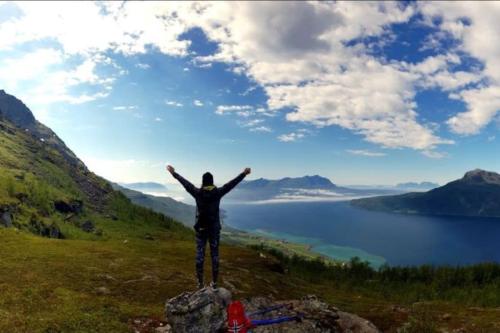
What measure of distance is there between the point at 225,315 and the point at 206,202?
5108 millimetres

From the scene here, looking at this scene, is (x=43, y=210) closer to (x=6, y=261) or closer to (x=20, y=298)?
(x=6, y=261)

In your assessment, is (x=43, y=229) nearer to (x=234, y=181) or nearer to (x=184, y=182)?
(x=184, y=182)

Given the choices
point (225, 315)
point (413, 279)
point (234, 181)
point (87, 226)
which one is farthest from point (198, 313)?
point (413, 279)

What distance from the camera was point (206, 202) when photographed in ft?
61.5

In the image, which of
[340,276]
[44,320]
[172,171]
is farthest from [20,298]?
[340,276]

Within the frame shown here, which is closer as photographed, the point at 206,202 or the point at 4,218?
the point at 206,202

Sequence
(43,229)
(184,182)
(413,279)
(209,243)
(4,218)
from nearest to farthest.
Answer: (184,182)
(209,243)
(4,218)
(43,229)
(413,279)

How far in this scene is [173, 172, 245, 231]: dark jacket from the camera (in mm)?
18688

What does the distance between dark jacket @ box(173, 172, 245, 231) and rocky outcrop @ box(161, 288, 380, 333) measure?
9.91ft

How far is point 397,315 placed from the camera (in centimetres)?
3131

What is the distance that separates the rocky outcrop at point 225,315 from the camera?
17.2 metres

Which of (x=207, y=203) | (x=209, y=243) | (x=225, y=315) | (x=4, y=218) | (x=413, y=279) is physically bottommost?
(x=413, y=279)

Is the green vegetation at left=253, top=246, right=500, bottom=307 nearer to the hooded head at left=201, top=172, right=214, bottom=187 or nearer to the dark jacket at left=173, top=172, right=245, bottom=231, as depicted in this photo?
the dark jacket at left=173, top=172, right=245, bottom=231

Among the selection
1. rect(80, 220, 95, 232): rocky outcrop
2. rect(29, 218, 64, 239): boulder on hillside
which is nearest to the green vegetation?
rect(80, 220, 95, 232): rocky outcrop
